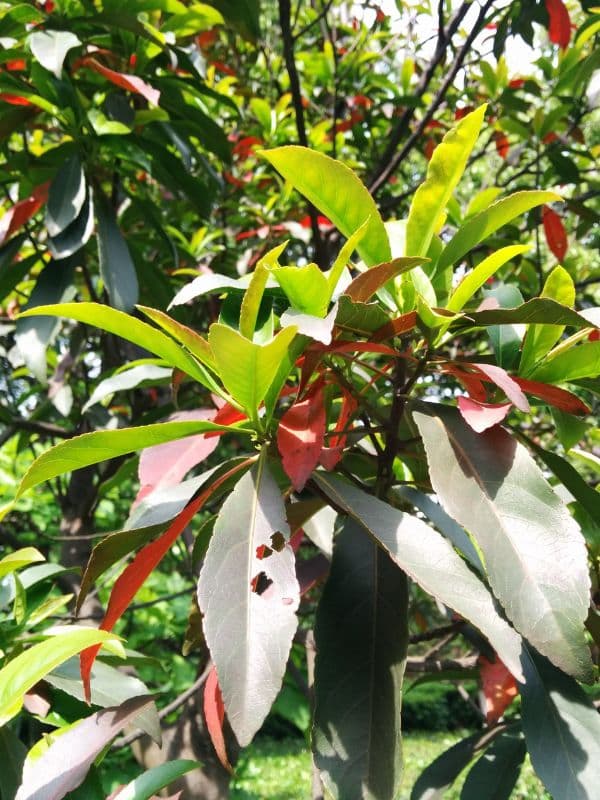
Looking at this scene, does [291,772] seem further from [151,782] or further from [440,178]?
[440,178]

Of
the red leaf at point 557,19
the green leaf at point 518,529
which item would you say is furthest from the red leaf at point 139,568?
the red leaf at point 557,19

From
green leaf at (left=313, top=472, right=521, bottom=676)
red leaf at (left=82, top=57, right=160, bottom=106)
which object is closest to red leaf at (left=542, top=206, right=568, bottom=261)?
red leaf at (left=82, top=57, right=160, bottom=106)

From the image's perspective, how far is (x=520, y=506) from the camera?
77 centimetres

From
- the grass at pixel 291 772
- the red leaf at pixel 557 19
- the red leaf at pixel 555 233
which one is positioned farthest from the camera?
the grass at pixel 291 772

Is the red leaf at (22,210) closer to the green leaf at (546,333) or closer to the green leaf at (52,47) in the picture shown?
the green leaf at (52,47)

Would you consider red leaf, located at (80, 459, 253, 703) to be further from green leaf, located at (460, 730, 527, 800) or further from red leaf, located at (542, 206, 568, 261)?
red leaf, located at (542, 206, 568, 261)

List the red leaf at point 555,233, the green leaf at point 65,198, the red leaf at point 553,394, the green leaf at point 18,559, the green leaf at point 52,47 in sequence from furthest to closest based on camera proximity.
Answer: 1. the red leaf at point 555,233
2. the green leaf at point 65,198
3. the green leaf at point 52,47
4. the green leaf at point 18,559
5. the red leaf at point 553,394

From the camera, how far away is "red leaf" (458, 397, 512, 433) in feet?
2.55

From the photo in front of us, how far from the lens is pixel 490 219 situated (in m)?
0.86

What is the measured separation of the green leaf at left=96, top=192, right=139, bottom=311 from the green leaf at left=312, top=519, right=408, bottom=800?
1.00m

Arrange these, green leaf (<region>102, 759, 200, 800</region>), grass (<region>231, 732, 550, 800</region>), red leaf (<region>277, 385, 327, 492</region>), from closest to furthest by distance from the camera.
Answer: red leaf (<region>277, 385, 327, 492</region>)
green leaf (<region>102, 759, 200, 800</region>)
grass (<region>231, 732, 550, 800</region>)

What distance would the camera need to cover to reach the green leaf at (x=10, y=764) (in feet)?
3.75

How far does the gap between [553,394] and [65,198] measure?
1285 millimetres

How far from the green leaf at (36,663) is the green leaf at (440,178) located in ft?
1.87
